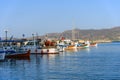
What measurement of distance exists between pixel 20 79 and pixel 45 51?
62.7 m

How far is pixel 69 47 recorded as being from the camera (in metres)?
155

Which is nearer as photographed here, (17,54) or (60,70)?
(60,70)

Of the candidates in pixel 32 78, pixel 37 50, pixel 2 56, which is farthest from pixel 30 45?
pixel 32 78

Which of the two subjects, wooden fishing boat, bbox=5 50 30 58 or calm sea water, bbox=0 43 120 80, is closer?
calm sea water, bbox=0 43 120 80

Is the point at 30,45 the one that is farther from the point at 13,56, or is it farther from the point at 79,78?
the point at 79,78

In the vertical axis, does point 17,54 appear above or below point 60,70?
above

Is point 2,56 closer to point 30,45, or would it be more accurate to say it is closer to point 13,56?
point 13,56

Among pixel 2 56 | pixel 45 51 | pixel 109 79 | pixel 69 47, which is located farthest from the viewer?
pixel 69 47

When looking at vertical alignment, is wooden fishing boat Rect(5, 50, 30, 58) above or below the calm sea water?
above

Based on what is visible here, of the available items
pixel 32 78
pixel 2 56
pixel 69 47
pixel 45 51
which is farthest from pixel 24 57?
pixel 69 47

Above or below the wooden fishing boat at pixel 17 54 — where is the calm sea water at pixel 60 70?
below

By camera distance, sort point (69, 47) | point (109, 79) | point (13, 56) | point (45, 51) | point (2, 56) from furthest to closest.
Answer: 1. point (69, 47)
2. point (45, 51)
3. point (13, 56)
4. point (2, 56)
5. point (109, 79)

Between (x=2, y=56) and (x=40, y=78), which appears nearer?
(x=40, y=78)

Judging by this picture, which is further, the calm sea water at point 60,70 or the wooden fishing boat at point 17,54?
the wooden fishing boat at point 17,54
